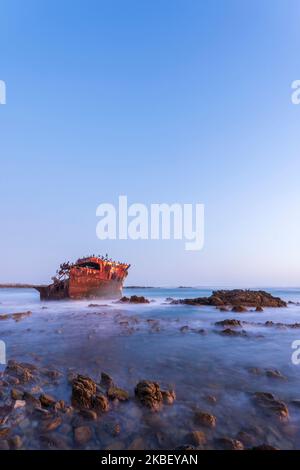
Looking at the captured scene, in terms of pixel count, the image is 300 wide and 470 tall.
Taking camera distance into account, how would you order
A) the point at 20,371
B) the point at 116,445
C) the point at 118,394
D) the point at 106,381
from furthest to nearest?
the point at 20,371 < the point at 106,381 < the point at 118,394 < the point at 116,445

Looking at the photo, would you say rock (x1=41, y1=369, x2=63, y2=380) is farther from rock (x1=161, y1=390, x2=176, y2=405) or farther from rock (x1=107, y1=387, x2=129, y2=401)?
rock (x1=161, y1=390, x2=176, y2=405)

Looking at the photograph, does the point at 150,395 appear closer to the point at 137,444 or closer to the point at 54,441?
the point at 137,444

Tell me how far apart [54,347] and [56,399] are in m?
5.15

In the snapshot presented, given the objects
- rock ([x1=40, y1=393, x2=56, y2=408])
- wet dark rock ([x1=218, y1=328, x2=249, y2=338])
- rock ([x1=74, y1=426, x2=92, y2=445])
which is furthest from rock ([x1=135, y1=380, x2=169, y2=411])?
wet dark rock ([x1=218, y1=328, x2=249, y2=338])

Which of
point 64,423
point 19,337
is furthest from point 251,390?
point 19,337

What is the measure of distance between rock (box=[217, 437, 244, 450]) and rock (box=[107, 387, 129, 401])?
2299mm

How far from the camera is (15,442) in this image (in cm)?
408

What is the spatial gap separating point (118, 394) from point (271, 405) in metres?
3.26

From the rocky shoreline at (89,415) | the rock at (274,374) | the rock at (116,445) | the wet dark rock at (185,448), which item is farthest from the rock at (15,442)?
the rock at (274,374)

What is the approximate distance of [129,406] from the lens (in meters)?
5.53

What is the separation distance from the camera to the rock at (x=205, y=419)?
4844 millimetres

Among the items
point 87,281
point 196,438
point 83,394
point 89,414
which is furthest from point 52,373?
point 87,281

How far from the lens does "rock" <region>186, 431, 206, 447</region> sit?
14.0ft
